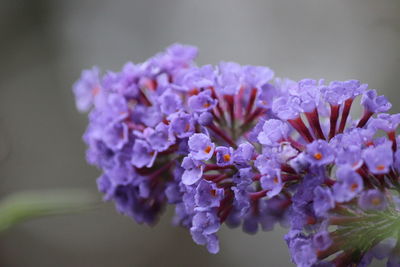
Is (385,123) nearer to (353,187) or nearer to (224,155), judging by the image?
(353,187)

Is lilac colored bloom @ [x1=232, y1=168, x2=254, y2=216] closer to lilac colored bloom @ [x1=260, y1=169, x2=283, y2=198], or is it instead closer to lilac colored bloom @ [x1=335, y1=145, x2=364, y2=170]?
lilac colored bloom @ [x1=260, y1=169, x2=283, y2=198]

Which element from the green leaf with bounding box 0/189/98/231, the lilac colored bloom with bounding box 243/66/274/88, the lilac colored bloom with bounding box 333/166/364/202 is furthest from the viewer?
the green leaf with bounding box 0/189/98/231

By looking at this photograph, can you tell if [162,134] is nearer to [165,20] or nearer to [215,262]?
[215,262]

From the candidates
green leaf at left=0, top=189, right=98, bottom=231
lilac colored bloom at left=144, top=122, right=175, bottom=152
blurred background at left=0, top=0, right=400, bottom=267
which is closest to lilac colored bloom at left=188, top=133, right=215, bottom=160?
lilac colored bloom at left=144, top=122, right=175, bottom=152

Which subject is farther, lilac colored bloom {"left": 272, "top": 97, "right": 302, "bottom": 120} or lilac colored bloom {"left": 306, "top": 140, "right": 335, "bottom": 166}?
lilac colored bloom {"left": 272, "top": 97, "right": 302, "bottom": 120}

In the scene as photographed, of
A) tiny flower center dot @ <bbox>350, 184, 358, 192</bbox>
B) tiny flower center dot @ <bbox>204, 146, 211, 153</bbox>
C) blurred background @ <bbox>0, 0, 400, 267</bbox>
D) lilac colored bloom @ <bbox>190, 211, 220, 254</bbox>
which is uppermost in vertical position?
tiny flower center dot @ <bbox>350, 184, 358, 192</bbox>

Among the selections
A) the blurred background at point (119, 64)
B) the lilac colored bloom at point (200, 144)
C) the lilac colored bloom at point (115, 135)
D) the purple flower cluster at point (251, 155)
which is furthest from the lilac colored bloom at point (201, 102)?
the blurred background at point (119, 64)
